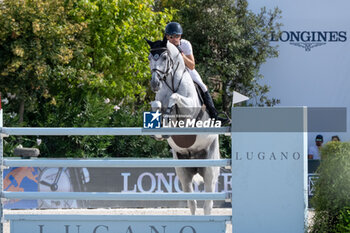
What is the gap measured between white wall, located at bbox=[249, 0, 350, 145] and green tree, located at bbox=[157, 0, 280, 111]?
0.96 m

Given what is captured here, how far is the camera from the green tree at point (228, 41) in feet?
59.5

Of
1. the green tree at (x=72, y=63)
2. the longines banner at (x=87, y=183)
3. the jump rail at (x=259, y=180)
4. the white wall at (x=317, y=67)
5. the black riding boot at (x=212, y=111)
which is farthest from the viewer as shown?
the white wall at (x=317, y=67)

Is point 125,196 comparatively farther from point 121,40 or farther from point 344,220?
point 121,40

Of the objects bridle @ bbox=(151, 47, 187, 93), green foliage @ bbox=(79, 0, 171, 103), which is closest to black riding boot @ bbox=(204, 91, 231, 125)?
bridle @ bbox=(151, 47, 187, 93)

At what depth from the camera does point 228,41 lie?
60.3ft

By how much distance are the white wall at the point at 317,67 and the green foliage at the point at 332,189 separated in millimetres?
15502

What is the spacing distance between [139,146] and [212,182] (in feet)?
26.4

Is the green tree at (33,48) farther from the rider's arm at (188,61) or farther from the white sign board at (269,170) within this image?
the white sign board at (269,170)

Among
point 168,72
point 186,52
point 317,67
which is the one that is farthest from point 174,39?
point 317,67

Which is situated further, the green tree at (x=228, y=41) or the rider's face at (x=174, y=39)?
the green tree at (x=228, y=41)

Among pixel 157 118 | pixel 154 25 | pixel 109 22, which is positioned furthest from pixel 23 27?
pixel 157 118

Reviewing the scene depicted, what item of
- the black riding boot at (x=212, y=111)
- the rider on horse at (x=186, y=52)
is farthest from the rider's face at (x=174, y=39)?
the black riding boot at (x=212, y=111)

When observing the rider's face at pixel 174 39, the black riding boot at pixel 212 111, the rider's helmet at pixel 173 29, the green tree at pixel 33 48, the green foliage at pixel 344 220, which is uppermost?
the green tree at pixel 33 48

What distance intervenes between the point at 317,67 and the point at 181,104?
1360 cm
